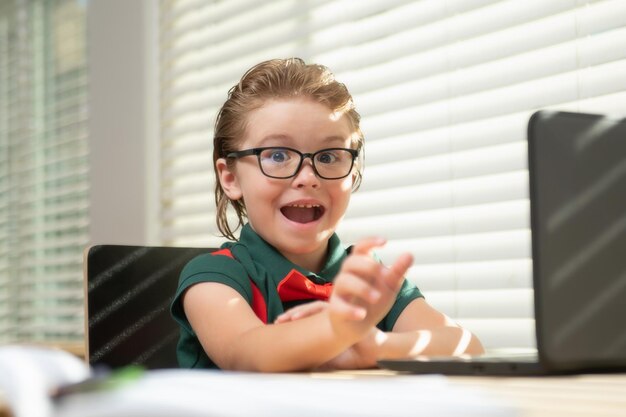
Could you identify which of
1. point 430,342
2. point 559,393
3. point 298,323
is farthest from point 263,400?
point 430,342

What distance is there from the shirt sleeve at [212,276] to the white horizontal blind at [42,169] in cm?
199

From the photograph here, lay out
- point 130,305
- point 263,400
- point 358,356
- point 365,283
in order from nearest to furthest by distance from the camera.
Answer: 1. point 263,400
2. point 365,283
3. point 358,356
4. point 130,305

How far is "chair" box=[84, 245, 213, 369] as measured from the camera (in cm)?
132

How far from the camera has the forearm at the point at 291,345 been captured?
2.68 ft

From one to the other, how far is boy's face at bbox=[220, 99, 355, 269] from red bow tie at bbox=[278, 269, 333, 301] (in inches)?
3.1

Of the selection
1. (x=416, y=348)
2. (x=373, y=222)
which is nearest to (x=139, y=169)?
(x=373, y=222)

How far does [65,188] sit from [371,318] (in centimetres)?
261

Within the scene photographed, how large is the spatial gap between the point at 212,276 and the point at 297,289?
14 centimetres

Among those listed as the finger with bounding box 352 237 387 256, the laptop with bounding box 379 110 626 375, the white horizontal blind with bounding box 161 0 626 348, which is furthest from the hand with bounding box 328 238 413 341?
the white horizontal blind with bounding box 161 0 626 348

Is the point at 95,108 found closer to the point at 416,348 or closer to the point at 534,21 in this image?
the point at 534,21

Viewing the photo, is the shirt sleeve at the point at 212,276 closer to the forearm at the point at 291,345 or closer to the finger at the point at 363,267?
the forearm at the point at 291,345

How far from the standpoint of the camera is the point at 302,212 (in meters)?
1.26

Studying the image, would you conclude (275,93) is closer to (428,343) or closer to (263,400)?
(428,343)

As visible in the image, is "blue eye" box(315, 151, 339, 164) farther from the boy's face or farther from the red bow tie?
the red bow tie
